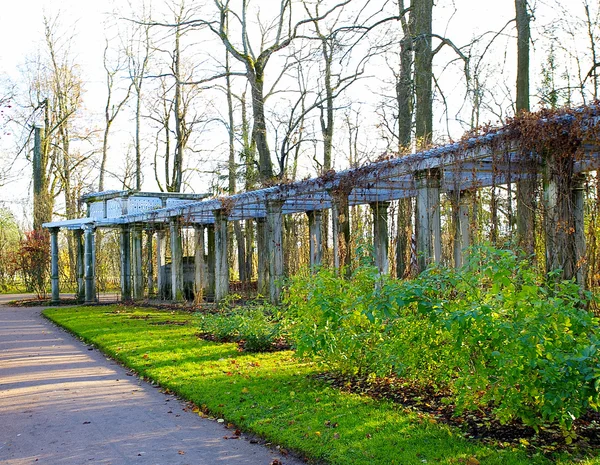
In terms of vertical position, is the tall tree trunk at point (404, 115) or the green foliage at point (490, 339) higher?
the tall tree trunk at point (404, 115)

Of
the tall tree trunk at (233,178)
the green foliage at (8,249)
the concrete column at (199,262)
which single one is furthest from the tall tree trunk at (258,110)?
the green foliage at (8,249)

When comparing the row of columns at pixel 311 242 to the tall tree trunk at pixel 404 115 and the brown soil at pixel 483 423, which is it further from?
the brown soil at pixel 483 423

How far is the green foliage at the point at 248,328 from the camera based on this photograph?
1032cm

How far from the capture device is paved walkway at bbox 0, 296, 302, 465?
5.46 meters

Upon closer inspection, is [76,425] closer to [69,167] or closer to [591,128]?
[591,128]

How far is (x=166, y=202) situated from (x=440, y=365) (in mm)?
18731

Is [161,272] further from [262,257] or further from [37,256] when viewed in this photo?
[37,256]

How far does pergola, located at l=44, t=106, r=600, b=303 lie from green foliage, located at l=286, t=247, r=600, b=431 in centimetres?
126

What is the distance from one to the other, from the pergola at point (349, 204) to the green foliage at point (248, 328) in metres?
0.76

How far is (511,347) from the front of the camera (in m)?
4.99

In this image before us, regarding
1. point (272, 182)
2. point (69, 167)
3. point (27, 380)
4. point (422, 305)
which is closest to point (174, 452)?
point (422, 305)

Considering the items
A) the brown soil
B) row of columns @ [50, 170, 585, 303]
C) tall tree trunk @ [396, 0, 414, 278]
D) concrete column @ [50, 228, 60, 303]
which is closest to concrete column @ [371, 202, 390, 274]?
row of columns @ [50, 170, 585, 303]

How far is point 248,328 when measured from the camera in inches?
414

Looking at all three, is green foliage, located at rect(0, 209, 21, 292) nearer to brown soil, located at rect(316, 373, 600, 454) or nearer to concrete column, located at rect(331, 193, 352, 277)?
concrete column, located at rect(331, 193, 352, 277)
